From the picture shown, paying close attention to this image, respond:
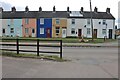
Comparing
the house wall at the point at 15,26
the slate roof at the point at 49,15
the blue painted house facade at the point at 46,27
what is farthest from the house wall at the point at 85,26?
the house wall at the point at 15,26

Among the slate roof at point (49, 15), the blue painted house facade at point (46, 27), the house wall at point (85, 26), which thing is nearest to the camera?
the house wall at point (85, 26)

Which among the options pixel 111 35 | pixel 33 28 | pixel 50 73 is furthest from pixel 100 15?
pixel 50 73

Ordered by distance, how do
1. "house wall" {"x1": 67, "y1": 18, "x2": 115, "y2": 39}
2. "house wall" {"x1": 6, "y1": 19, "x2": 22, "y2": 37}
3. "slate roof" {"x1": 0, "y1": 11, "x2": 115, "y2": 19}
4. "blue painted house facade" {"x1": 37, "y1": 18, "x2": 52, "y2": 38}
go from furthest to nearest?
"house wall" {"x1": 6, "y1": 19, "x2": 22, "y2": 37} → "slate roof" {"x1": 0, "y1": 11, "x2": 115, "y2": 19} → "blue painted house facade" {"x1": 37, "y1": 18, "x2": 52, "y2": 38} → "house wall" {"x1": 67, "y1": 18, "x2": 115, "y2": 39}

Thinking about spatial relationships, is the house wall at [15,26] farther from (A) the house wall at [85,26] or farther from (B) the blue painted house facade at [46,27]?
(A) the house wall at [85,26]

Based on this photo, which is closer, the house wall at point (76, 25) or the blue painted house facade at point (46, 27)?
the house wall at point (76, 25)

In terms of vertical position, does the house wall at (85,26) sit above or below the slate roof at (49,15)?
below

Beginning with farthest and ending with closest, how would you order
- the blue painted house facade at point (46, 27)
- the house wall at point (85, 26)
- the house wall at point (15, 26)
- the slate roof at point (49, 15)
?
the house wall at point (15, 26) < the slate roof at point (49, 15) < the blue painted house facade at point (46, 27) < the house wall at point (85, 26)

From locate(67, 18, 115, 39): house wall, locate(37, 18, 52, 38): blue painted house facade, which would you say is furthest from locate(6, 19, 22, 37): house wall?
locate(67, 18, 115, 39): house wall

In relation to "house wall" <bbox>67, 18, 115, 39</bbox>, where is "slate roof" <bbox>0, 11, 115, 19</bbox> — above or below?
above

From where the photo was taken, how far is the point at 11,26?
236ft

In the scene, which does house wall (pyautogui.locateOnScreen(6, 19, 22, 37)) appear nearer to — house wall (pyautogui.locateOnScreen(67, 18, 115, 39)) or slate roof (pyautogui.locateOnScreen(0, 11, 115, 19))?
slate roof (pyautogui.locateOnScreen(0, 11, 115, 19))

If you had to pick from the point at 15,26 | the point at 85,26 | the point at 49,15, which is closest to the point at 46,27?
the point at 49,15

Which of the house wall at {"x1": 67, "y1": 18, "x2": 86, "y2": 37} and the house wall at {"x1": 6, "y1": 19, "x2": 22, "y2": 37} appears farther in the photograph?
the house wall at {"x1": 6, "y1": 19, "x2": 22, "y2": 37}

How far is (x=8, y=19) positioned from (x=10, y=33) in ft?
11.8
